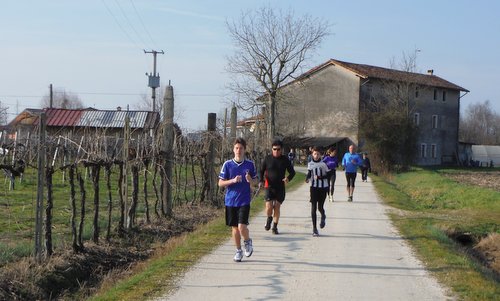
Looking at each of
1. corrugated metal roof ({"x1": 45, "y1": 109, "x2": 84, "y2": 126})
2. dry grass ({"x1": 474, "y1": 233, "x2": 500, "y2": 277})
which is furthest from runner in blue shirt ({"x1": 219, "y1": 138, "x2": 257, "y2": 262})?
corrugated metal roof ({"x1": 45, "y1": 109, "x2": 84, "y2": 126})

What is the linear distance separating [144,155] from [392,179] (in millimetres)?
32642

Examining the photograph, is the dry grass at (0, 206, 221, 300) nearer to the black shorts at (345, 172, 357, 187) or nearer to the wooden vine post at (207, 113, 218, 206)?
the wooden vine post at (207, 113, 218, 206)

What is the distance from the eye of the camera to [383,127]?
49.9m

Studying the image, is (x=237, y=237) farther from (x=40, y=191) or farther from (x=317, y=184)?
A: (x=317, y=184)

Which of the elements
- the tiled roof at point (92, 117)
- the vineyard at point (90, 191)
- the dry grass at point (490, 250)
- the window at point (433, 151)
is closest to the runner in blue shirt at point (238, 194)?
the vineyard at point (90, 191)

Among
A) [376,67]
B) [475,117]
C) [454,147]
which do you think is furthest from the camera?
[475,117]

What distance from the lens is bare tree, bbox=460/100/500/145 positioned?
451 ft

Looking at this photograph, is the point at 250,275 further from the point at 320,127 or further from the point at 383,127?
the point at 320,127

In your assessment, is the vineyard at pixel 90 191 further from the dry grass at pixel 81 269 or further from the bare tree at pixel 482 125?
the bare tree at pixel 482 125

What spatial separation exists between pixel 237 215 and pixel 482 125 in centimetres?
14827

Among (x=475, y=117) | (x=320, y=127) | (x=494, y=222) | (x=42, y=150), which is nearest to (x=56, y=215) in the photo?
(x=42, y=150)

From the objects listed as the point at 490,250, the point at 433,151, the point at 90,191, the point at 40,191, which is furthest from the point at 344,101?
the point at 40,191

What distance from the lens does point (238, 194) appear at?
887cm

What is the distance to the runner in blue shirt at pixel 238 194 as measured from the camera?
886 centimetres
